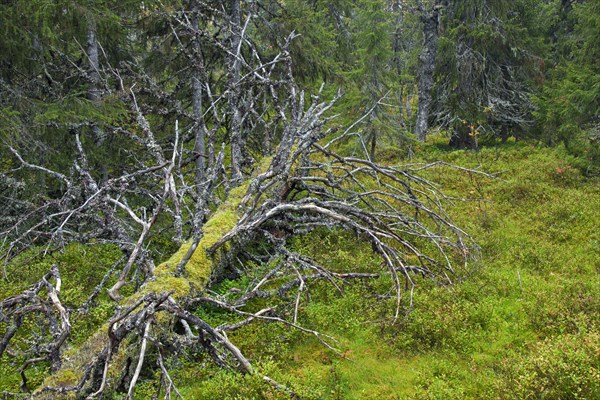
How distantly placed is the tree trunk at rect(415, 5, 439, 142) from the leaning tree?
6421 mm

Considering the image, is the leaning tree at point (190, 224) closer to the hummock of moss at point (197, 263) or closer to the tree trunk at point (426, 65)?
the hummock of moss at point (197, 263)

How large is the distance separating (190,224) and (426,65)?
13418 millimetres

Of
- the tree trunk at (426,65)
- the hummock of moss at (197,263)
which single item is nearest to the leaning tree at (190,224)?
the hummock of moss at (197,263)

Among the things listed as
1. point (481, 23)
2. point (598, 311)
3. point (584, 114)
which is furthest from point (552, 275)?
point (481, 23)

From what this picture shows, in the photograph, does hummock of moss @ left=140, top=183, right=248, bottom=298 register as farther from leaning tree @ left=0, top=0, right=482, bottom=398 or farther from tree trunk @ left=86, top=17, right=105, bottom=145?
tree trunk @ left=86, top=17, right=105, bottom=145

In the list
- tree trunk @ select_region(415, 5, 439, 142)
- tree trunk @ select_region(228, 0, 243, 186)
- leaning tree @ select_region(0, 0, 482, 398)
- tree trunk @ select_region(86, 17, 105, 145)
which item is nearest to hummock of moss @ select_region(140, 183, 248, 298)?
leaning tree @ select_region(0, 0, 482, 398)

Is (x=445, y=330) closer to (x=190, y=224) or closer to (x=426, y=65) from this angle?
(x=190, y=224)

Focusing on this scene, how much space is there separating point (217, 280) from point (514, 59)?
17.2 metres

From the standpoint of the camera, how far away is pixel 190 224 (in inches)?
380

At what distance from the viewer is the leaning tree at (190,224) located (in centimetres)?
499

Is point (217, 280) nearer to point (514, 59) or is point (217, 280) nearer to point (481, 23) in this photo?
point (481, 23)

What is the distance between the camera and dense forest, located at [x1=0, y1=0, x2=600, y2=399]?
5211mm

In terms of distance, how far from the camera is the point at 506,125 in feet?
60.8

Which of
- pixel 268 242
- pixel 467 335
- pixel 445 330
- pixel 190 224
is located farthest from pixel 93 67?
pixel 467 335
